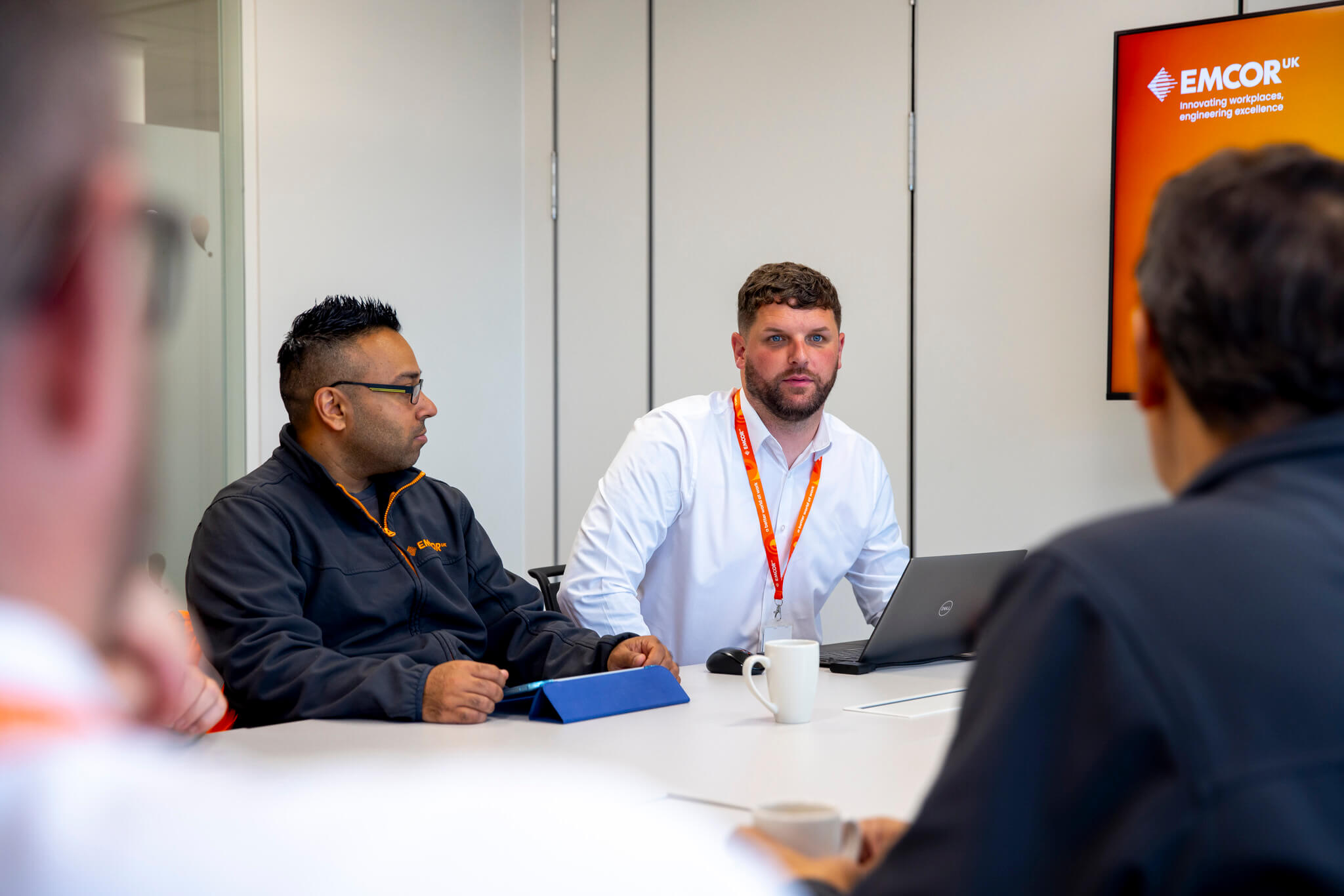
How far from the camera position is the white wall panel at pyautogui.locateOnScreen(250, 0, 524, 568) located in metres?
4.03

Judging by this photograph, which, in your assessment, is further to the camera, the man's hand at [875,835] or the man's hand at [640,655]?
the man's hand at [640,655]

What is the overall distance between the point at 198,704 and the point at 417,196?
4420mm

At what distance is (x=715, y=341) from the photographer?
14.9 ft

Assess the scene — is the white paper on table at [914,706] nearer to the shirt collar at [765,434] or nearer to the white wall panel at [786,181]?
the shirt collar at [765,434]

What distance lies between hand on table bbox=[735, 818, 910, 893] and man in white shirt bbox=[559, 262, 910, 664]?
178 centimetres

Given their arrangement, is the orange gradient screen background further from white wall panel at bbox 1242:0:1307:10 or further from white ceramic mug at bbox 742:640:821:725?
white ceramic mug at bbox 742:640:821:725

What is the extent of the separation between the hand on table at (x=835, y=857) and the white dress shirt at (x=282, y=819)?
624 mm

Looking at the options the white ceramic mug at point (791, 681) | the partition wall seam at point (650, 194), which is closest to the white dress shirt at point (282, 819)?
the white ceramic mug at point (791, 681)

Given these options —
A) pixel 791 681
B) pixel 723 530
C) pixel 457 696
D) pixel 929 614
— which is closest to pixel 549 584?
pixel 723 530

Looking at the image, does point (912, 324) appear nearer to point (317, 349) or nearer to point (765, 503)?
point (765, 503)

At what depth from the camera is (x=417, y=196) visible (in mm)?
4547

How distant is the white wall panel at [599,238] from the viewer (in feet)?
15.6

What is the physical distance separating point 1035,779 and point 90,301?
612 millimetres

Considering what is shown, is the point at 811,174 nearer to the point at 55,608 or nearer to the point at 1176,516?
the point at 1176,516
